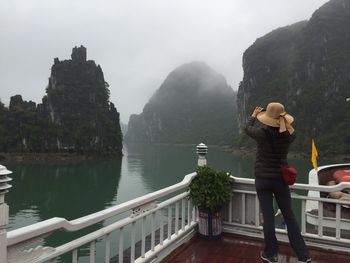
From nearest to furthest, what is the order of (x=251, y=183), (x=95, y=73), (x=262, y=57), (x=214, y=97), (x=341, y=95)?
1. (x=251, y=183)
2. (x=341, y=95)
3. (x=95, y=73)
4. (x=262, y=57)
5. (x=214, y=97)

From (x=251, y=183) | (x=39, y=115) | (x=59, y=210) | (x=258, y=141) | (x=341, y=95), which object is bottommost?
(x=59, y=210)

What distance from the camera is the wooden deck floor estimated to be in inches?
143

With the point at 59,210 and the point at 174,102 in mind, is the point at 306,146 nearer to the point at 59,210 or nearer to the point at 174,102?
the point at 59,210

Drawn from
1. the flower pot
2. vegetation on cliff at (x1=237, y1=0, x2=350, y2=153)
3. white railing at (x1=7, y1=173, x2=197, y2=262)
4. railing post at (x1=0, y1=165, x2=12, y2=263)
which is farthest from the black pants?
vegetation on cliff at (x1=237, y1=0, x2=350, y2=153)

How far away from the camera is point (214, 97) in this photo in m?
189

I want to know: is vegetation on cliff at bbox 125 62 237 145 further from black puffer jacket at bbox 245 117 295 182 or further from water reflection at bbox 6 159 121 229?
black puffer jacket at bbox 245 117 295 182

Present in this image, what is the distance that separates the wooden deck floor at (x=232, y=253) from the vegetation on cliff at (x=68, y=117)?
80.6 m

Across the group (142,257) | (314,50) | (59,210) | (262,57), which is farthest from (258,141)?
(262,57)

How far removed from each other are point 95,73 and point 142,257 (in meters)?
107

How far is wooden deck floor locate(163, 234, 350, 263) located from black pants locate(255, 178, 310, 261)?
21.9 inches

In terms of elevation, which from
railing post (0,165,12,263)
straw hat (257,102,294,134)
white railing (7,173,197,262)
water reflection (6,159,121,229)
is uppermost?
straw hat (257,102,294,134)

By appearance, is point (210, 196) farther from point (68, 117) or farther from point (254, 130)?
point (68, 117)

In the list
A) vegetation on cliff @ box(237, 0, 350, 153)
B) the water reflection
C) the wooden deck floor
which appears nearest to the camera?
the wooden deck floor

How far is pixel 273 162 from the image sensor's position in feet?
9.92
